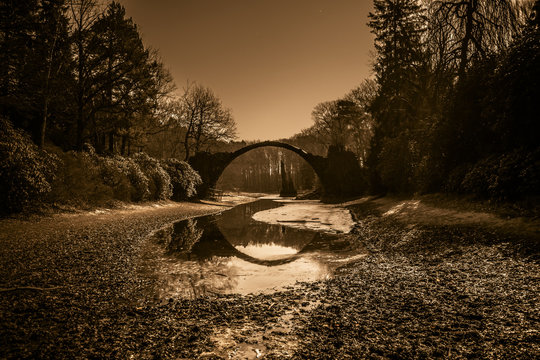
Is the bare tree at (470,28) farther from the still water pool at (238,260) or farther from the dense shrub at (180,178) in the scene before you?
the dense shrub at (180,178)

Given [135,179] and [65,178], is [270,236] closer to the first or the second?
[65,178]

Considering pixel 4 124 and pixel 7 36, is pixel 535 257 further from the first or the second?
pixel 7 36

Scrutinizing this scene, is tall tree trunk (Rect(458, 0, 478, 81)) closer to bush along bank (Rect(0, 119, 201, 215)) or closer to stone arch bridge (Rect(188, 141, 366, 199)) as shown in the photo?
bush along bank (Rect(0, 119, 201, 215))

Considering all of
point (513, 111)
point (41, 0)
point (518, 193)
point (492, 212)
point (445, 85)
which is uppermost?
point (41, 0)

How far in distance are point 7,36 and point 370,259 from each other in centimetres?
1710

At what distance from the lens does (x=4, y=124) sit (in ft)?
29.7

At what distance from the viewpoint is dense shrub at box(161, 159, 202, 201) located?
75.0 feet

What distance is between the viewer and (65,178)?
36.8 feet

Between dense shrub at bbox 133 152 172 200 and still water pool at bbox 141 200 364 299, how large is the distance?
355 inches

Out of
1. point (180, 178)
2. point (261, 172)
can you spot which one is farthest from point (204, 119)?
point (261, 172)

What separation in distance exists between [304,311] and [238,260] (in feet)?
11.4

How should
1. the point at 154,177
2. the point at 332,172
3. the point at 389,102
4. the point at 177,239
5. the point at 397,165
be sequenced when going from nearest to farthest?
1. the point at 177,239
2. the point at 397,165
3. the point at 154,177
4. the point at 389,102
5. the point at 332,172

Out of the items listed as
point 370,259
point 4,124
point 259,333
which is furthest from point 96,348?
point 4,124

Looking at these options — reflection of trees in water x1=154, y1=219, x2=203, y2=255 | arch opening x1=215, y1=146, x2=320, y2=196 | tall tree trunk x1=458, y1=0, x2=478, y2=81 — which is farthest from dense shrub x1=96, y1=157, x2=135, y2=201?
arch opening x1=215, y1=146, x2=320, y2=196
